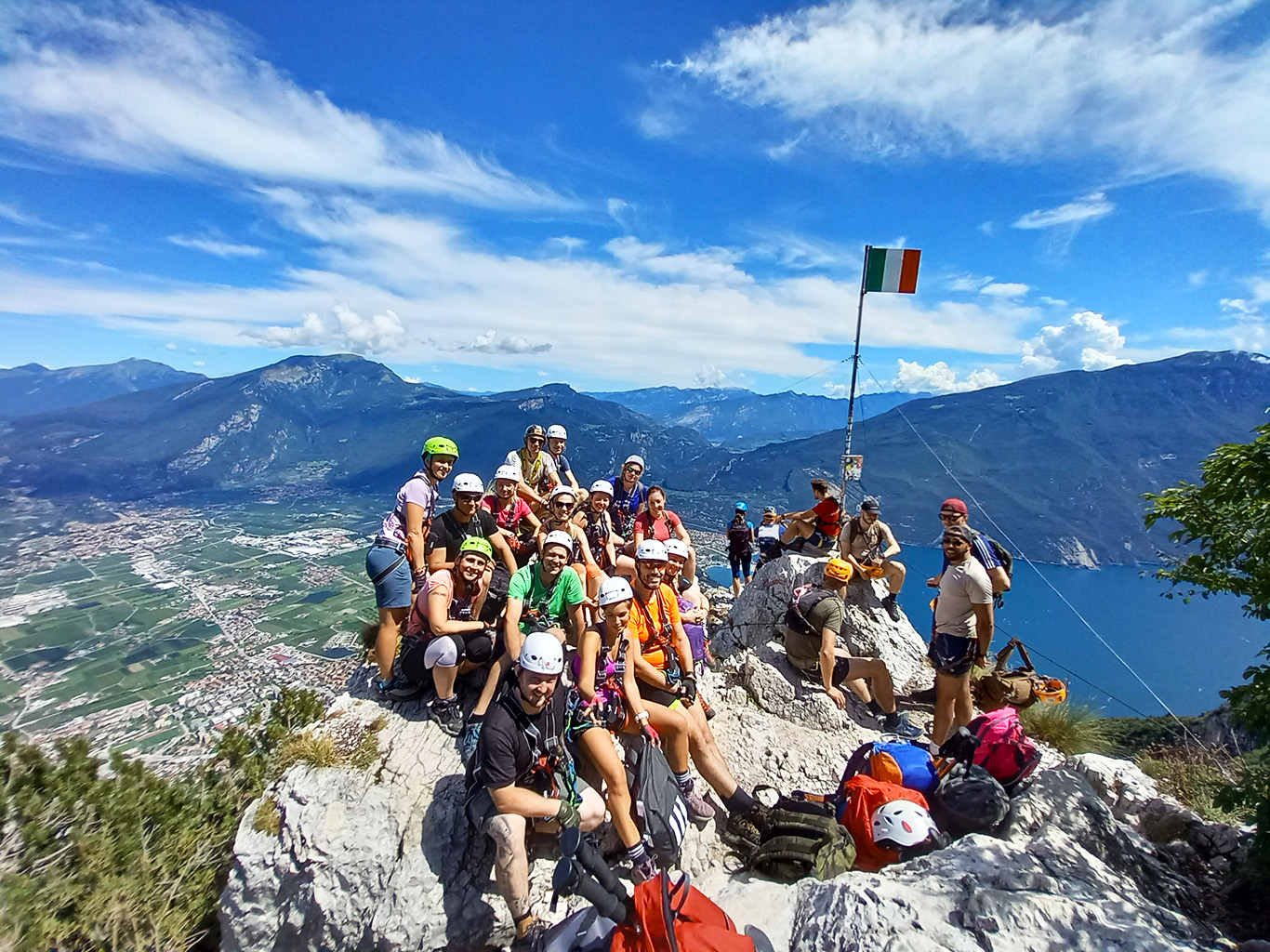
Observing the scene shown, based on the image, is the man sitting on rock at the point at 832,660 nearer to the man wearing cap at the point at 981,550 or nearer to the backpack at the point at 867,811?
the man wearing cap at the point at 981,550

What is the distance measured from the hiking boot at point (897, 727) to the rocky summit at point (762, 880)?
0.89 meters

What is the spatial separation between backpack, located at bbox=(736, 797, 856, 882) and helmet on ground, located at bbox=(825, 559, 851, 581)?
171 inches

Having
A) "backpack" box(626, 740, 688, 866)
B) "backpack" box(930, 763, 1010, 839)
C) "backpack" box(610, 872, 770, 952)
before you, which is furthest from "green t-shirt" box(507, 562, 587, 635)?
"backpack" box(930, 763, 1010, 839)

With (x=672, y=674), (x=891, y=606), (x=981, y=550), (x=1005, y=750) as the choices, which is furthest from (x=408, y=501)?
(x=891, y=606)

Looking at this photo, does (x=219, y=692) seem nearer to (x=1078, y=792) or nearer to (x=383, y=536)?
(x=383, y=536)

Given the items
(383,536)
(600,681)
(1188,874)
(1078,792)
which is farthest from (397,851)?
(1188,874)

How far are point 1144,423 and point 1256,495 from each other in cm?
27125

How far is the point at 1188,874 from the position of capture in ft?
14.4

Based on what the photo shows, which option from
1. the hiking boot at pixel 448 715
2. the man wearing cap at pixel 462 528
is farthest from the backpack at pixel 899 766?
the man wearing cap at pixel 462 528

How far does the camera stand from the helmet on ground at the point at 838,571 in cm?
888

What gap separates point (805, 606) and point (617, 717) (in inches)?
149

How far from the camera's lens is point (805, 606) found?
7.91 metres

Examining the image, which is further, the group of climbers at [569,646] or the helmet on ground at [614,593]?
the helmet on ground at [614,593]

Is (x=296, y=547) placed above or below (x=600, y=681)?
below
